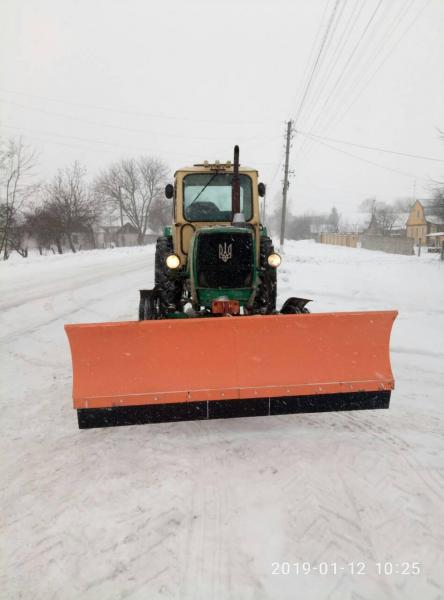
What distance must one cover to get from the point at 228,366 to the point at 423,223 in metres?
61.9

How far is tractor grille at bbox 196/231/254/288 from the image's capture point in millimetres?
4418

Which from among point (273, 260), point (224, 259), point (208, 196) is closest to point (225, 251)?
point (224, 259)

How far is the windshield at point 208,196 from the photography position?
5.32 meters

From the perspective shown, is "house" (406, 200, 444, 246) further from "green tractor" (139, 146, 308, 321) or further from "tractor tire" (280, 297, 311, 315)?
"tractor tire" (280, 297, 311, 315)

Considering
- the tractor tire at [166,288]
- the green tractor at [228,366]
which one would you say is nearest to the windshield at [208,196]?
the tractor tire at [166,288]

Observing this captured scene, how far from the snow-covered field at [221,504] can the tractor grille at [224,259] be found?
1674mm

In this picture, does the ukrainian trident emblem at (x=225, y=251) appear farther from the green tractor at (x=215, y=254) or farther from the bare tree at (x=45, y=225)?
the bare tree at (x=45, y=225)

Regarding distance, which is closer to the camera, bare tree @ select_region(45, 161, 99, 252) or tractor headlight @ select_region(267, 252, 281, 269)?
tractor headlight @ select_region(267, 252, 281, 269)

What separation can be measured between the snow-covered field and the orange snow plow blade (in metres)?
0.31

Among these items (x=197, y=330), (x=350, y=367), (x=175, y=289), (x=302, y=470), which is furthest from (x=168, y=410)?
(x=175, y=289)

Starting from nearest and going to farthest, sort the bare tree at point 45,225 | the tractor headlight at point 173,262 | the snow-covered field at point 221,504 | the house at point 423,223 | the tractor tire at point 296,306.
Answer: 1. the snow-covered field at point 221,504
2. the tractor tire at point 296,306
3. the tractor headlight at point 173,262
4. the bare tree at point 45,225
5. the house at point 423,223

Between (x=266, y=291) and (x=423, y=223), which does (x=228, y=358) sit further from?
(x=423, y=223)

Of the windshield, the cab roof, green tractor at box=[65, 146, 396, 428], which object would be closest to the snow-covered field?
green tractor at box=[65, 146, 396, 428]

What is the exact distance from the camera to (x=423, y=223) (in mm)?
56562
